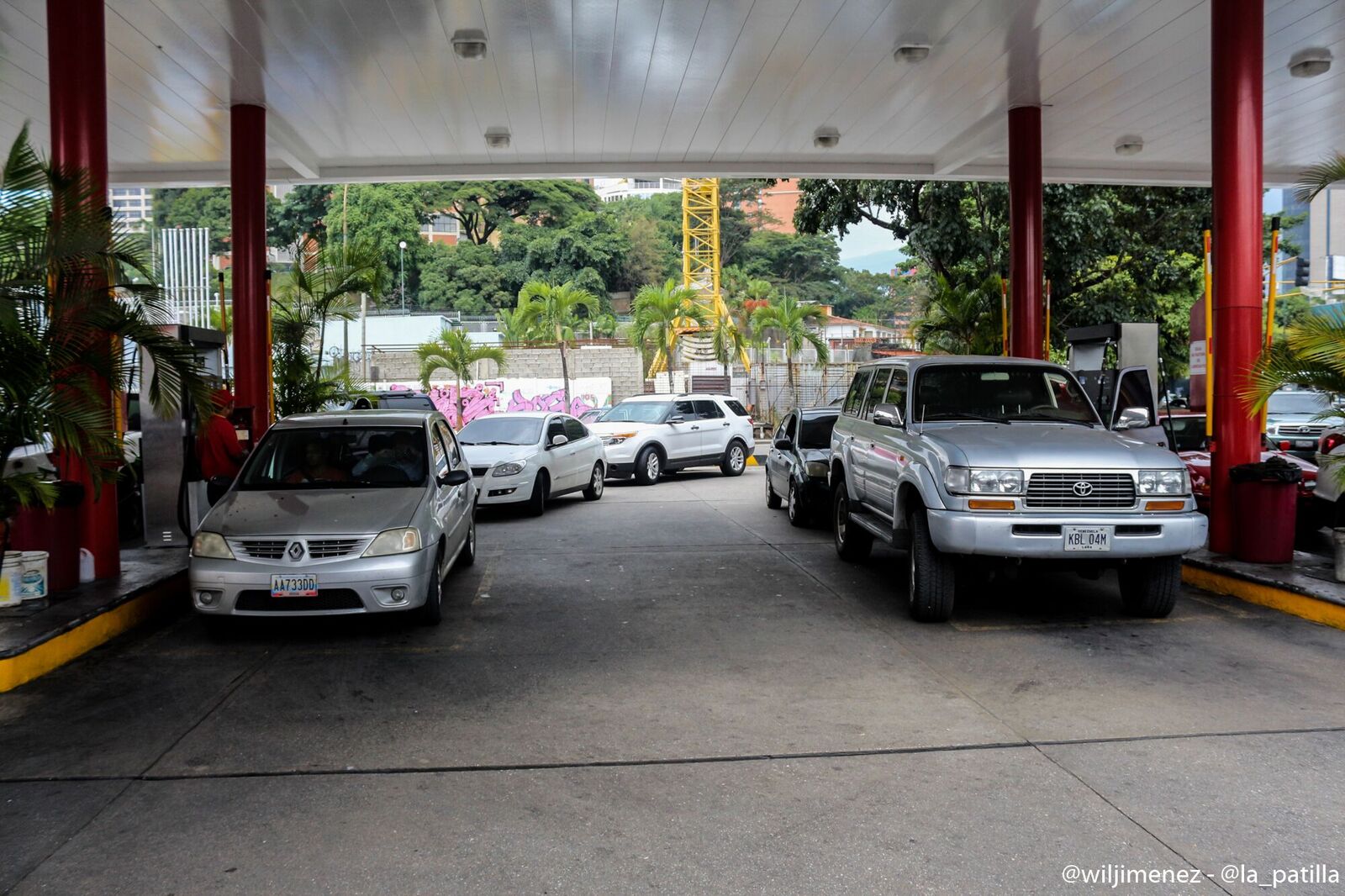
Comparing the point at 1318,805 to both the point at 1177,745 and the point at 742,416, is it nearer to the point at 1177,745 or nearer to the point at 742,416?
the point at 1177,745

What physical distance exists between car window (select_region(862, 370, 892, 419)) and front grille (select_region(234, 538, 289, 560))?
5329mm

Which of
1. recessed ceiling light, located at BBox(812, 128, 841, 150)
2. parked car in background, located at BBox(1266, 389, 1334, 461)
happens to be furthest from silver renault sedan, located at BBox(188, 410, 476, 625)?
parked car in background, located at BBox(1266, 389, 1334, 461)

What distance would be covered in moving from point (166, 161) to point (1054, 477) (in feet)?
49.0

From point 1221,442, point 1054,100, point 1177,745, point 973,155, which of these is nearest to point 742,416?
point 973,155

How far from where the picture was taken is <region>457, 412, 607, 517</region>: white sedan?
14.4 metres

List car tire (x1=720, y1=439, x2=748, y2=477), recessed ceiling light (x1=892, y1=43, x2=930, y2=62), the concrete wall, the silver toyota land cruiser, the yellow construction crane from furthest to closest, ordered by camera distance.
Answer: the yellow construction crane
the concrete wall
car tire (x1=720, y1=439, x2=748, y2=477)
recessed ceiling light (x1=892, y1=43, x2=930, y2=62)
the silver toyota land cruiser

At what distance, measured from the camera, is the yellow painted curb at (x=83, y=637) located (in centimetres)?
636

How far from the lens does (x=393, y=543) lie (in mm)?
7258

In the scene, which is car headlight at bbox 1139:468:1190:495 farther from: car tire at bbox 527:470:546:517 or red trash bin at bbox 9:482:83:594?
car tire at bbox 527:470:546:517

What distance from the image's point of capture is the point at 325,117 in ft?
44.6

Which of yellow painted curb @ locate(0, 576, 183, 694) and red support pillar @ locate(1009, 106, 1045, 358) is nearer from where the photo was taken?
yellow painted curb @ locate(0, 576, 183, 694)

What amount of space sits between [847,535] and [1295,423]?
13973 millimetres

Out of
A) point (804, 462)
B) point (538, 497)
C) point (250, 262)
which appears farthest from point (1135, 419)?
point (250, 262)

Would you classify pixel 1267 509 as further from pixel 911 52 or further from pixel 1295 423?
pixel 1295 423
